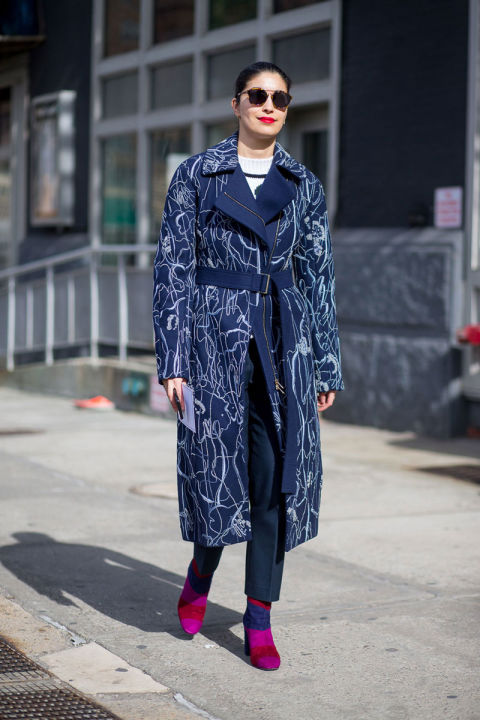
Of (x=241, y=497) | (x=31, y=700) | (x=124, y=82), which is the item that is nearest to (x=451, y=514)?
(x=241, y=497)

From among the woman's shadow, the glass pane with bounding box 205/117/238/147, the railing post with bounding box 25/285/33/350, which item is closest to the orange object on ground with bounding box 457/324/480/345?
the woman's shadow

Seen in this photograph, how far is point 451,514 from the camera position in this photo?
6461 millimetres

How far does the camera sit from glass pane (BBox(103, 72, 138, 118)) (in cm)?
1362

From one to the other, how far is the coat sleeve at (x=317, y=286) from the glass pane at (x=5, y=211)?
1280 centimetres

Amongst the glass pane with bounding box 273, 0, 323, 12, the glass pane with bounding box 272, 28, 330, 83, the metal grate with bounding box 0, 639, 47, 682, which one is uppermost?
the glass pane with bounding box 273, 0, 323, 12

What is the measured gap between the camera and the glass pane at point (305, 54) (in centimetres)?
1077

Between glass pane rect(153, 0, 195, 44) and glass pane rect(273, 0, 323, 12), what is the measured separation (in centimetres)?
149

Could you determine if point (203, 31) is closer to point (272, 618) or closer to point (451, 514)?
point (451, 514)

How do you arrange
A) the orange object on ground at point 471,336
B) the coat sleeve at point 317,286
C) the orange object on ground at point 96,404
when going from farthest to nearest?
the orange object on ground at point 96,404
the orange object on ground at point 471,336
the coat sleeve at point 317,286

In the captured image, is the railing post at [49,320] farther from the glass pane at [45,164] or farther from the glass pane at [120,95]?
the glass pane at [120,95]

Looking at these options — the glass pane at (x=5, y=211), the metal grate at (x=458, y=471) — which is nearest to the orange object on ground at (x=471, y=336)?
the metal grate at (x=458, y=471)

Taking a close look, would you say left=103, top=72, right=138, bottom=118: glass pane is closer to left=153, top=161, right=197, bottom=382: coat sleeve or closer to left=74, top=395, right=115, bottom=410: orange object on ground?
left=74, top=395, right=115, bottom=410: orange object on ground

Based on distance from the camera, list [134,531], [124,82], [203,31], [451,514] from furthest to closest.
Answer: [124,82] → [203,31] → [451,514] → [134,531]

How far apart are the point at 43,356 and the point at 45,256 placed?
5.38 feet
